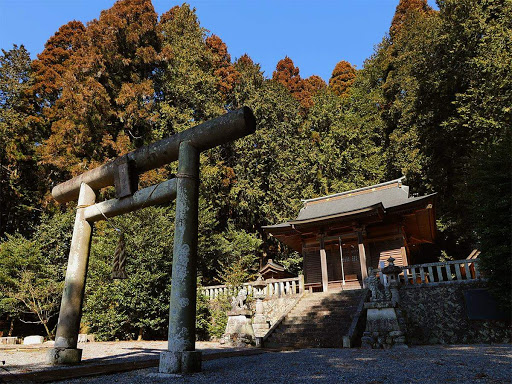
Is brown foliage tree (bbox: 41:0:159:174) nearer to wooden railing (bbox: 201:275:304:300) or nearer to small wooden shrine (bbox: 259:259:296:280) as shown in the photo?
wooden railing (bbox: 201:275:304:300)

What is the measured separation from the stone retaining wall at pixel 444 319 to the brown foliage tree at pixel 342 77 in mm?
31415

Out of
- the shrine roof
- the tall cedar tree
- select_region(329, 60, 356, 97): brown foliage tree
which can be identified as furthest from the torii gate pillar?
select_region(329, 60, 356, 97): brown foliage tree

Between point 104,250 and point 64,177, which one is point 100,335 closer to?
point 104,250

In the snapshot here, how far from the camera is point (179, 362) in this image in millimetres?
3787

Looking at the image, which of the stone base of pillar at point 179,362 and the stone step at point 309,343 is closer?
the stone base of pillar at point 179,362

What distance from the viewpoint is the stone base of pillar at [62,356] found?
4.79 metres

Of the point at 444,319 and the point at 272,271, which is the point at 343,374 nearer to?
the point at 444,319

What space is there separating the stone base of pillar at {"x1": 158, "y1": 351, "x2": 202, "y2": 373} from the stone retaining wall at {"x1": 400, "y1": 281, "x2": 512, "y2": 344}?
7544mm

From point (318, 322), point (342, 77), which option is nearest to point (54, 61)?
point (318, 322)

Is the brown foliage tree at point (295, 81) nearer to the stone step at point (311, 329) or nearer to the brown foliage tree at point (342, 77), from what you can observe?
the brown foliage tree at point (342, 77)

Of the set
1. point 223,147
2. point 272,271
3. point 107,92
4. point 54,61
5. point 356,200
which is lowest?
point 272,271

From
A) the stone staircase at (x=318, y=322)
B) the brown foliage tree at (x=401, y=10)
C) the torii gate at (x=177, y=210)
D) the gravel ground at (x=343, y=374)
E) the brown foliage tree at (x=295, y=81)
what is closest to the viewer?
the gravel ground at (x=343, y=374)

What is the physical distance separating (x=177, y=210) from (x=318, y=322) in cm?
785

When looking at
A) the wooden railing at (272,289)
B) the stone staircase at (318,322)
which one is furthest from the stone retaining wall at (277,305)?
the stone staircase at (318,322)
